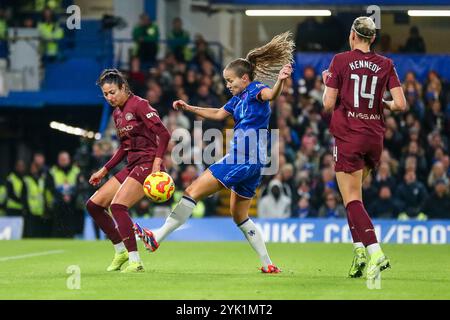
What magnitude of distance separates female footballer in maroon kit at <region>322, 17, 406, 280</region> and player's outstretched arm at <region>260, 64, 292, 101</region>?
41cm

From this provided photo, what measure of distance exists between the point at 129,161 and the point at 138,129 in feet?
1.15

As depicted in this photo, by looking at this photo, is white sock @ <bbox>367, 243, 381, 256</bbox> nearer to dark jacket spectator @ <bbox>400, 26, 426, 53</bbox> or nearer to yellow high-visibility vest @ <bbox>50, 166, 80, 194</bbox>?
yellow high-visibility vest @ <bbox>50, 166, 80, 194</bbox>

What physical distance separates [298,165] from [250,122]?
1142 centimetres

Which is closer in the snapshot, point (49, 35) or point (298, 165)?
point (298, 165)

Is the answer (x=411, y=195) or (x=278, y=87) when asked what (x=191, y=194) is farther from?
(x=411, y=195)

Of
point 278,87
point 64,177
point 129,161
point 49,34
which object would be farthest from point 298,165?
point 278,87

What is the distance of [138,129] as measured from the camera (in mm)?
12000

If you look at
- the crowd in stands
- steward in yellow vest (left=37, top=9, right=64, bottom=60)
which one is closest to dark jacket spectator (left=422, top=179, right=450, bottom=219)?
the crowd in stands

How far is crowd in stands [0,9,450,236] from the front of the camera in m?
21.8

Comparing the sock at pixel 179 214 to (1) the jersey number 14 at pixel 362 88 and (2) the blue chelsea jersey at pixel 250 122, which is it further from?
(1) the jersey number 14 at pixel 362 88

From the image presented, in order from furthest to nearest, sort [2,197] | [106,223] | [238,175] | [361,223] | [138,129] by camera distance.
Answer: [2,197] → [106,223] → [138,129] → [238,175] → [361,223]

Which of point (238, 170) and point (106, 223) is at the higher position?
point (238, 170)

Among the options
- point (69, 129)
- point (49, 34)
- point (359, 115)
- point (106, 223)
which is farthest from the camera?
point (69, 129)

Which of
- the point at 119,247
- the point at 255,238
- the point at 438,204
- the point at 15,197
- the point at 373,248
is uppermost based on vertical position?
the point at 373,248
